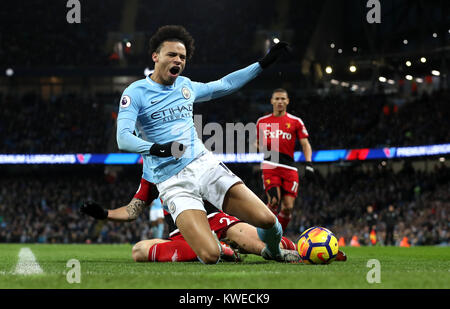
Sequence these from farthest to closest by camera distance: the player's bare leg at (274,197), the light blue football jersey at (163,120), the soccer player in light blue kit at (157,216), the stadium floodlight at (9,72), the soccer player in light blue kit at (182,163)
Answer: the stadium floodlight at (9,72) → the soccer player in light blue kit at (157,216) → the player's bare leg at (274,197) → the light blue football jersey at (163,120) → the soccer player in light blue kit at (182,163)

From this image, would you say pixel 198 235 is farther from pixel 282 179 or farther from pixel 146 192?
pixel 282 179

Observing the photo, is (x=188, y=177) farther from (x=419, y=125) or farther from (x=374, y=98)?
(x=374, y=98)

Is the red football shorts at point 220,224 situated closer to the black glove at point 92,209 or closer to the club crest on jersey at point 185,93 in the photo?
the black glove at point 92,209

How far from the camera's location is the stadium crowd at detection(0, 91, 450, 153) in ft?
91.6

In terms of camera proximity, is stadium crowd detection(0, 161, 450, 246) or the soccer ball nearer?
the soccer ball

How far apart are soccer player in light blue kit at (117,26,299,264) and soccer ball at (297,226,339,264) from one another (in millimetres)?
279

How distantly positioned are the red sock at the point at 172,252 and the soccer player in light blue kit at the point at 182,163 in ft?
3.57

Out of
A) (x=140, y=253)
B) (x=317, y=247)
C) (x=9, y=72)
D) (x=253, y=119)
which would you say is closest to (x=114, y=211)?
(x=140, y=253)

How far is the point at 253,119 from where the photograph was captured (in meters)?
32.6

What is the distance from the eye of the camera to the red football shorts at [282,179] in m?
10.5

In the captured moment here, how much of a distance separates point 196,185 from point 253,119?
2643 centimetres

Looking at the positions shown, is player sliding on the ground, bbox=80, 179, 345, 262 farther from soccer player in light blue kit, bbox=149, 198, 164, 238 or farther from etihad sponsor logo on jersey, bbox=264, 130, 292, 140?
soccer player in light blue kit, bbox=149, 198, 164, 238

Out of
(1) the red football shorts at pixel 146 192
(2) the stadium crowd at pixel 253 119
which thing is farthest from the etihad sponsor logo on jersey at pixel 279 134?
(2) the stadium crowd at pixel 253 119

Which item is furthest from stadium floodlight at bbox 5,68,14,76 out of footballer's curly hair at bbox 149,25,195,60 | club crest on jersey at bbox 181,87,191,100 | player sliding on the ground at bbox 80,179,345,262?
club crest on jersey at bbox 181,87,191,100
